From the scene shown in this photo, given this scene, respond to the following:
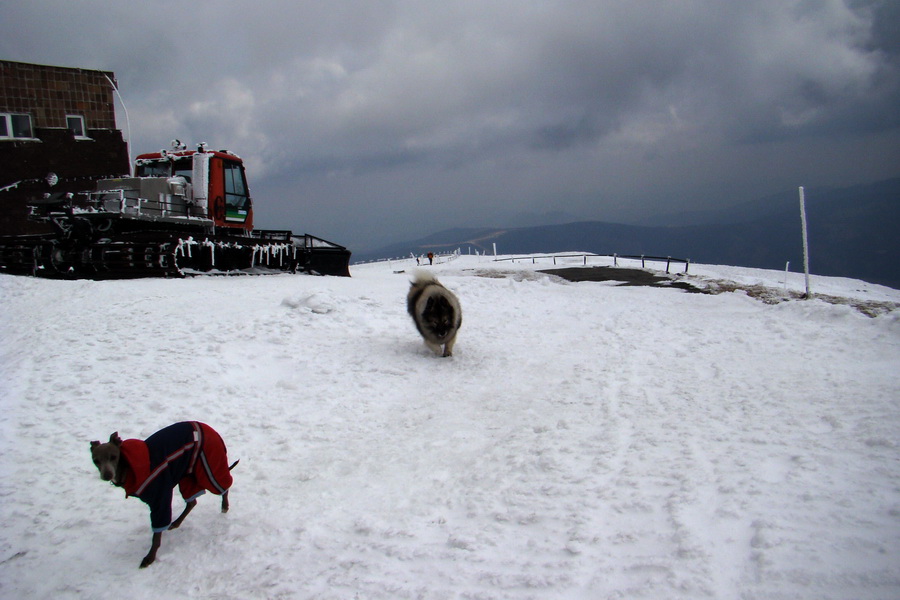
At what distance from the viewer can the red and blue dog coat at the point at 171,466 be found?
3.17 m

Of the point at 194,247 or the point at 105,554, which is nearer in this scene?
the point at 105,554

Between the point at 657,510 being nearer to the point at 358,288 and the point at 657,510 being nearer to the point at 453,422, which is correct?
the point at 453,422

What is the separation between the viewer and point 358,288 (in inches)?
512

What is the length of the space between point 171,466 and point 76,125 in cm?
2792

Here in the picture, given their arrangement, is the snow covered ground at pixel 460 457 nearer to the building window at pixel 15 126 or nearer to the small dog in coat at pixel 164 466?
the small dog in coat at pixel 164 466

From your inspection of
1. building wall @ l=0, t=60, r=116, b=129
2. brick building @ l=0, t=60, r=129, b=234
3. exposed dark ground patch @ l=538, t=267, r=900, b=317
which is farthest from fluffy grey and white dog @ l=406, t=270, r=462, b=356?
building wall @ l=0, t=60, r=116, b=129

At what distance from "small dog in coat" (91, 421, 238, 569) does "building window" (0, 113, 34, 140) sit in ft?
88.8

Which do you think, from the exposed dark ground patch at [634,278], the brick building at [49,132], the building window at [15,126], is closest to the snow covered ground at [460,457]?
the exposed dark ground patch at [634,278]

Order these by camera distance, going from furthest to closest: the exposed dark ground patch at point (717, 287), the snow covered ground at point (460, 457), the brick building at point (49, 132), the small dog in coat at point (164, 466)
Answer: the brick building at point (49, 132)
the exposed dark ground patch at point (717, 287)
the small dog in coat at point (164, 466)
the snow covered ground at point (460, 457)

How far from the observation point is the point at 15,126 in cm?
2253

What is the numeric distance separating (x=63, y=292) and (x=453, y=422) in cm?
918

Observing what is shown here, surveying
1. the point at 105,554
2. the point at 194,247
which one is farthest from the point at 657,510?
the point at 194,247

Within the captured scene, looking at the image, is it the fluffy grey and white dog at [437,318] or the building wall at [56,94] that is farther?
the building wall at [56,94]

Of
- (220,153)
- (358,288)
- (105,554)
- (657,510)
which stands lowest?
(105,554)
